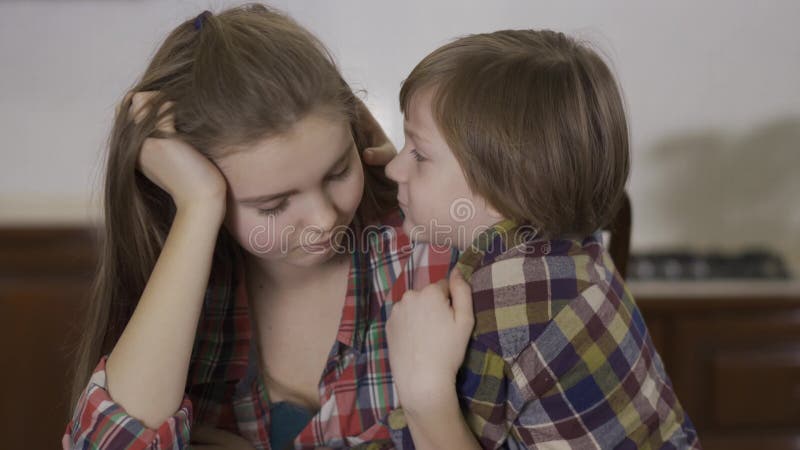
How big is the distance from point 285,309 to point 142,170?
307 mm

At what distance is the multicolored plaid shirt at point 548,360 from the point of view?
1.09 meters

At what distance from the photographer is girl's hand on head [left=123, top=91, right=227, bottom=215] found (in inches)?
42.9

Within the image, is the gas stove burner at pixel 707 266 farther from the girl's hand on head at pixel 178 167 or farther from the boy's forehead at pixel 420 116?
the girl's hand on head at pixel 178 167

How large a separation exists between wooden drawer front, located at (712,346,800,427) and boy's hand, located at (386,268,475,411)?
1.40 meters

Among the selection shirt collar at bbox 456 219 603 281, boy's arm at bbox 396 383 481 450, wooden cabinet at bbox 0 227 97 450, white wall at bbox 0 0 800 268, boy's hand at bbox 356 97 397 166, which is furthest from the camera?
white wall at bbox 0 0 800 268

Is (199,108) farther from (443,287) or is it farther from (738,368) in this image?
(738,368)

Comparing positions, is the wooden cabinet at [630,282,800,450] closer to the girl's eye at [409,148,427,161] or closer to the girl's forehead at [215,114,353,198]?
the girl's eye at [409,148,427,161]

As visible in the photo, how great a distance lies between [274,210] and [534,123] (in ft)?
1.11

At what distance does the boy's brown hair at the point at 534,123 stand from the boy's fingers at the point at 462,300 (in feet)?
0.42

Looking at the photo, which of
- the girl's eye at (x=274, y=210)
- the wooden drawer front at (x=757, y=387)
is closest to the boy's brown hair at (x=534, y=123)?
the girl's eye at (x=274, y=210)

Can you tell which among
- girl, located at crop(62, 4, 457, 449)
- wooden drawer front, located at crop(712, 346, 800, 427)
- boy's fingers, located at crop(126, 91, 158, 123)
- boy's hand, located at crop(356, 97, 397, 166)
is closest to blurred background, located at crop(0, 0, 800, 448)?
wooden drawer front, located at crop(712, 346, 800, 427)

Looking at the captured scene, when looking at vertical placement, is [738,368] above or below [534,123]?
below

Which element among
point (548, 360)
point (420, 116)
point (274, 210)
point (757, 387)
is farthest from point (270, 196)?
point (757, 387)

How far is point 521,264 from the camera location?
1118 mm
